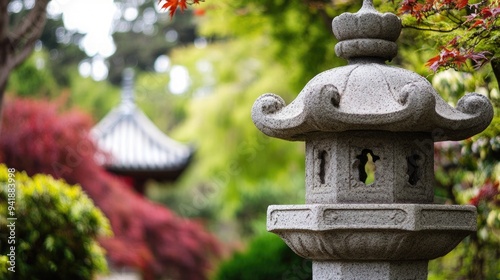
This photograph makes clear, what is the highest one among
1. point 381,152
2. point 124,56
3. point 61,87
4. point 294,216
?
point 124,56

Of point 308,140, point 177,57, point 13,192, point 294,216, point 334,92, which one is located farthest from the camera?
point 177,57

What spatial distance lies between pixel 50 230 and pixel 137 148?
1070 cm

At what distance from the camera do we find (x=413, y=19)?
14.9 feet

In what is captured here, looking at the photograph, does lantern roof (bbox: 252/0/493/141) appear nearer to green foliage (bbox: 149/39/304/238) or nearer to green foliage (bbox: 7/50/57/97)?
green foliage (bbox: 149/39/304/238)

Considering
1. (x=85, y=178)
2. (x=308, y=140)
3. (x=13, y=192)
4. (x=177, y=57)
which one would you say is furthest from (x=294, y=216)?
(x=177, y=57)

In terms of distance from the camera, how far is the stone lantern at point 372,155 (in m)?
3.89

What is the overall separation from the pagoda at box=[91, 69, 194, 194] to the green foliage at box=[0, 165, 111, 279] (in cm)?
854

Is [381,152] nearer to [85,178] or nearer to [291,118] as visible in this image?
[291,118]

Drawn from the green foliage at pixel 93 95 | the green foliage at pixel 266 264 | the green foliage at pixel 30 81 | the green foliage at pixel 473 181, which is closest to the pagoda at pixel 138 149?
the green foliage at pixel 30 81

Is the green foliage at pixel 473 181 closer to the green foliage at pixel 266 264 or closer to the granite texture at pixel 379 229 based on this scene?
the granite texture at pixel 379 229

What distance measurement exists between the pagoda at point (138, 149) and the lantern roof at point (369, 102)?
11.6 metres

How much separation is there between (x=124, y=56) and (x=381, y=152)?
24496 mm

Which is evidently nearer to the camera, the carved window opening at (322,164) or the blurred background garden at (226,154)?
the carved window opening at (322,164)

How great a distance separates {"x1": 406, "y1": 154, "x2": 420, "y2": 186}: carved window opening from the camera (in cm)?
426
